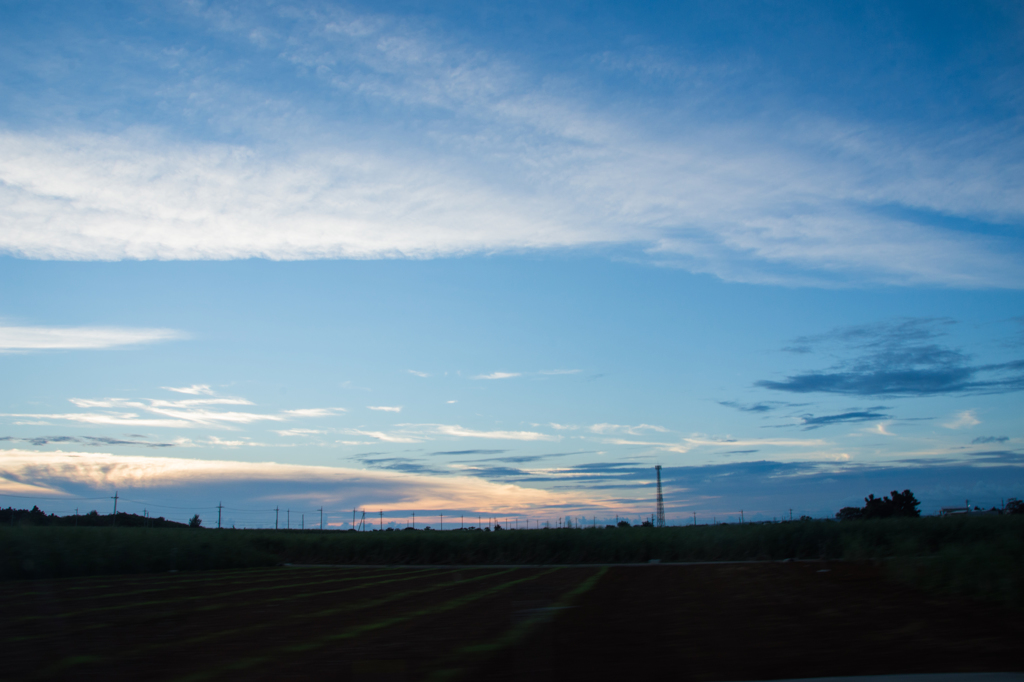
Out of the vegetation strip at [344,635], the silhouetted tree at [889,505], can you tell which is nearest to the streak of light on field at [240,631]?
the vegetation strip at [344,635]

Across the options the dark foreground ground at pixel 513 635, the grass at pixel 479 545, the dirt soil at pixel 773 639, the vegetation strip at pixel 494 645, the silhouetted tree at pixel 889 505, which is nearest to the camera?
the vegetation strip at pixel 494 645

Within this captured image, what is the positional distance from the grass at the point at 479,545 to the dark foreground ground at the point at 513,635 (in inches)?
378

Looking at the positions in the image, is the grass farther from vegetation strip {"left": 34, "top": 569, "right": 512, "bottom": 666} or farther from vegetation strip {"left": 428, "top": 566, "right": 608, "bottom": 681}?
vegetation strip {"left": 34, "top": 569, "right": 512, "bottom": 666}

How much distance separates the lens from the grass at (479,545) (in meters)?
23.2

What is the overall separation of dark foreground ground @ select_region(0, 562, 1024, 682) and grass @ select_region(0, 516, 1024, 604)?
9.61 metres

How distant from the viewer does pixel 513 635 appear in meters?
9.09

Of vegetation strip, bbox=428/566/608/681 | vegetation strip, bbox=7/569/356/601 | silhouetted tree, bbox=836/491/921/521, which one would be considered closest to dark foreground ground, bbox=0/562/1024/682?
vegetation strip, bbox=428/566/608/681

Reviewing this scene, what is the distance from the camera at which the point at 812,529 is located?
115 ft

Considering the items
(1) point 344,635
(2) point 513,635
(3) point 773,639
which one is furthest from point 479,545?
(3) point 773,639

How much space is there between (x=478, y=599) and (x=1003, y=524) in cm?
3625

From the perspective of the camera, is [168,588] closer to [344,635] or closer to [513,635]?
[344,635]

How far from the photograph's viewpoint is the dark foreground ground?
711cm

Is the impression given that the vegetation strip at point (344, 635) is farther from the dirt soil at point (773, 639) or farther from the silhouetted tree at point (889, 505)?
the silhouetted tree at point (889, 505)

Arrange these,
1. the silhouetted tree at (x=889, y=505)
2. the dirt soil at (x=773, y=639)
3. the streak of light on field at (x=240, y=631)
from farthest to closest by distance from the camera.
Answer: the silhouetted tree at (x=889, y=505), the streak of light on field at (x=240, y=631), the dirt soil at (x=773, y=639)
